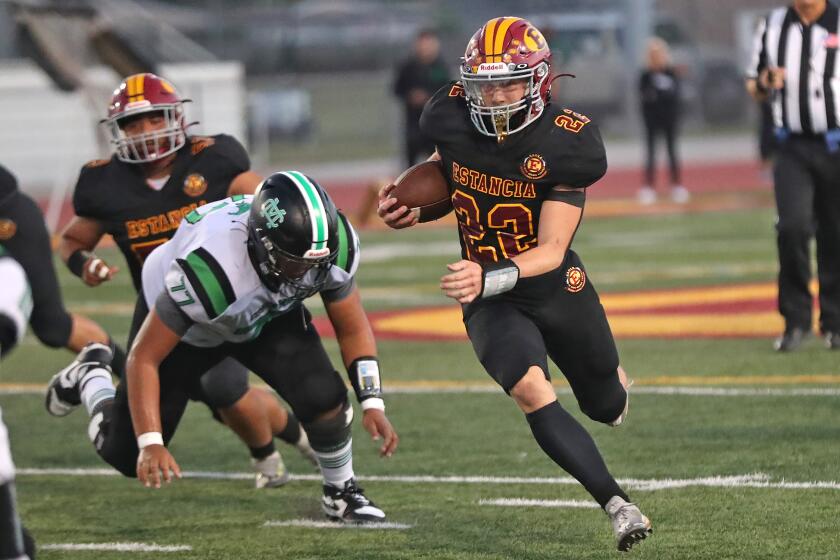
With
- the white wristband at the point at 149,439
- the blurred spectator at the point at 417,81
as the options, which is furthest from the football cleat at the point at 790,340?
the blurred spectator at the point at 417,81

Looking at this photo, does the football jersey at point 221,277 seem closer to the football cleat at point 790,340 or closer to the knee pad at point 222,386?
the knee pad at point 222,386

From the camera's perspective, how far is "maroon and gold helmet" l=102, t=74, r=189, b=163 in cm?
557

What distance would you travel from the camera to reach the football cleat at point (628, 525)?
160 inches

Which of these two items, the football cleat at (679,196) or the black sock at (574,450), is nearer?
the black sock at (574,450)

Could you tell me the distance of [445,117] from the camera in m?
4.79

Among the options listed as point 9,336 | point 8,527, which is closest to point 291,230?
point 9,336

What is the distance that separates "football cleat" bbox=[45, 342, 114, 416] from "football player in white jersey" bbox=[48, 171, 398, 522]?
254 mm

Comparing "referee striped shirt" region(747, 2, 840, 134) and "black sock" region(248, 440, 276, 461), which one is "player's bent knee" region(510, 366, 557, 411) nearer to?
"black sock" region(248, 440, 276, 461)

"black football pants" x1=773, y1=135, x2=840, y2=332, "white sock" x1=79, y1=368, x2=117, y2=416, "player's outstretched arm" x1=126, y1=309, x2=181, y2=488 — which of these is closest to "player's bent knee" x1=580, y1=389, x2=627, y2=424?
"player's outstretched arm" x1=126, y1=309, x2=181, y2=488

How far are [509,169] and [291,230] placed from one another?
722mm

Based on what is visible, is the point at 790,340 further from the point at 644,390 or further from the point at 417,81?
the point at 417,81

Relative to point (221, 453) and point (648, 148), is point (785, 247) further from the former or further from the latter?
point (648, 148)

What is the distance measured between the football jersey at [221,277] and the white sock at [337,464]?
0.48m

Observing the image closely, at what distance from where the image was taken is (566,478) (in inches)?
213
